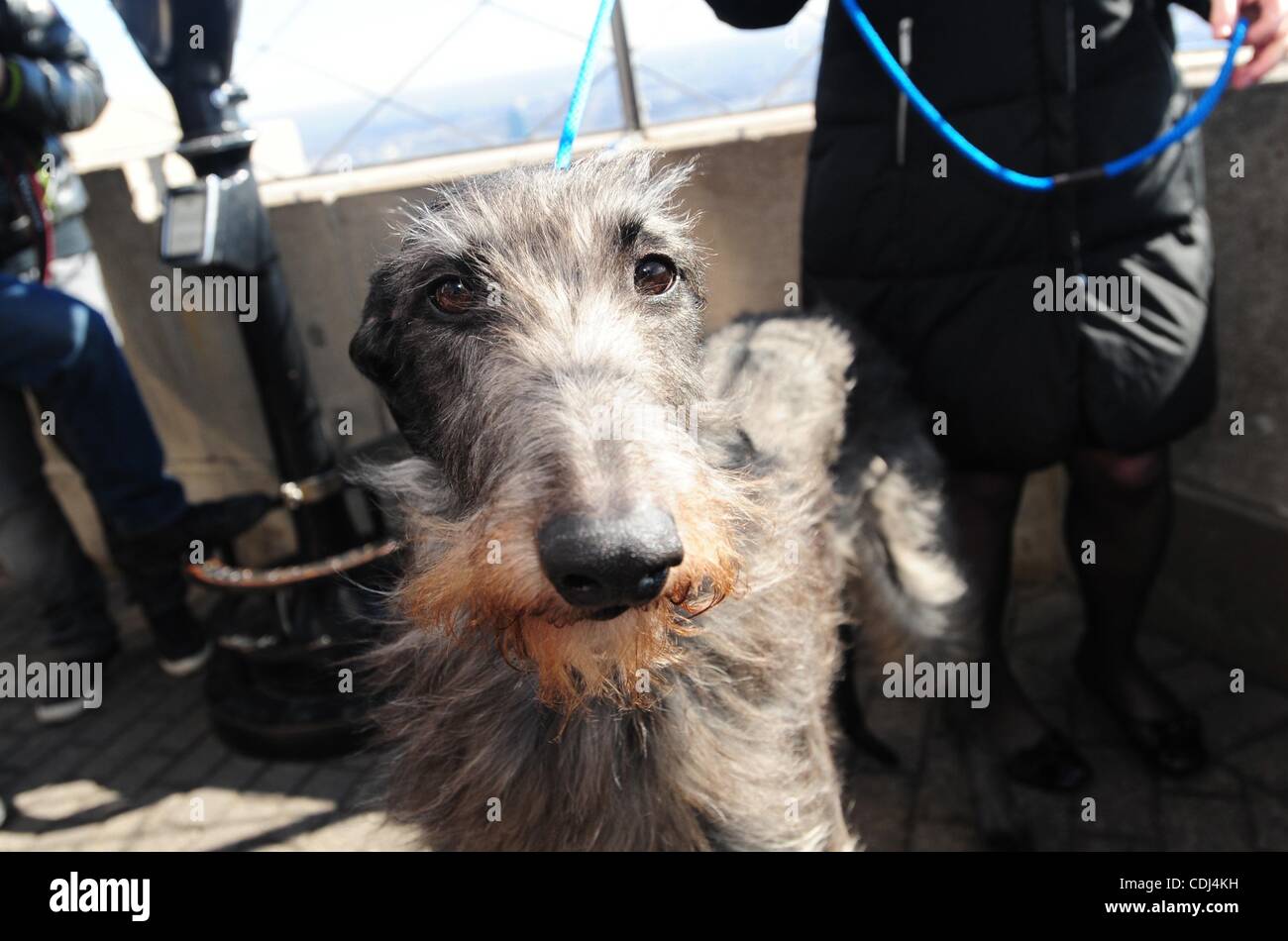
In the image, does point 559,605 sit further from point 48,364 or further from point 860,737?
point 48,364

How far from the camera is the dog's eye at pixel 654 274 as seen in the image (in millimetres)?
1874

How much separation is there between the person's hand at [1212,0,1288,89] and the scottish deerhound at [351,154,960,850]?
1.27m

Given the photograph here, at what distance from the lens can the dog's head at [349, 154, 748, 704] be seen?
1.41 meters

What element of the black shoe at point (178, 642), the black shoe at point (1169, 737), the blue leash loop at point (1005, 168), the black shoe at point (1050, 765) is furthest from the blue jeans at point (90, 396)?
the black shoe at point (1169, 737)

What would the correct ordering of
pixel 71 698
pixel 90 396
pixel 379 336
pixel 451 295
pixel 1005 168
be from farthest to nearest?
pixel 71 698 < pixel 90 396 < pixel 1005 168 < pixel 379 336 < pixel 451 295

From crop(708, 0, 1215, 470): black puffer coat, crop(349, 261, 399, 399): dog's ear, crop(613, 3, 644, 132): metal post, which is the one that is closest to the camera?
crop(349, 261, 399, 399): dog's ear

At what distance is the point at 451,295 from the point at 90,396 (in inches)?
100

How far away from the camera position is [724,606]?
6.63ft

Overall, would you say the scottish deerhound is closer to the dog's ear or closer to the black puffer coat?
the dog's ear

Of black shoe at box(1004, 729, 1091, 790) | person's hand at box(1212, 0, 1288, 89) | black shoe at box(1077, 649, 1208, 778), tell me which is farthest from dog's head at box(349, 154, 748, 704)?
black shoe at box(1077, 649, 1208, 778)

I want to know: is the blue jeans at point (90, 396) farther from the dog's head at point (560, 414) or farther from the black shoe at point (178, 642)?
the dog's head at point (560, 414)

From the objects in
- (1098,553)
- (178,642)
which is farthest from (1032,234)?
(178,642)

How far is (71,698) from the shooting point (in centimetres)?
404

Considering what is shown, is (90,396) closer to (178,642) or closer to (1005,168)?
(178,642)
